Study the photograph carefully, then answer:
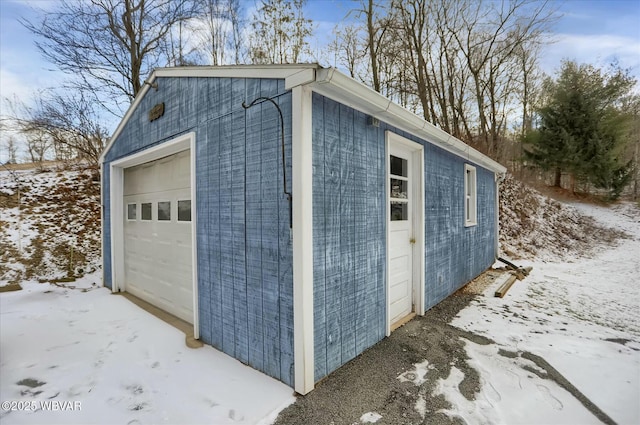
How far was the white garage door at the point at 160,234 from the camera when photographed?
3734mm

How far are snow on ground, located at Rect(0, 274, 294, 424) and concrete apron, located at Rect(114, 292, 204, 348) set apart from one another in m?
0.07

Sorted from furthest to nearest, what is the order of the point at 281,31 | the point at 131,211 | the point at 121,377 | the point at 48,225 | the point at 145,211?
the point at 281,31
the point at 48,225
the point at 131,211
the point at 145,211
the point at 121,377

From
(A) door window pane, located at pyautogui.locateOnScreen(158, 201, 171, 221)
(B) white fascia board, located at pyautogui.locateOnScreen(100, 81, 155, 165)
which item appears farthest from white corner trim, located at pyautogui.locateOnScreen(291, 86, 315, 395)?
(B) white fascia board, located at pyautogui.locateOnScreen(100, 81, 155, 165)

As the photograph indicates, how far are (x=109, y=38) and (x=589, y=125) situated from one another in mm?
18330

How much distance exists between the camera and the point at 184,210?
3.74 m

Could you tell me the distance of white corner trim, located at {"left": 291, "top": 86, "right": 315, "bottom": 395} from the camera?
2.19m

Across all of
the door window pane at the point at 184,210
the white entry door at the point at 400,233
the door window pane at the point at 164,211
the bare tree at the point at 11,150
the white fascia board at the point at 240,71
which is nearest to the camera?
the white fascia board at the point at 240,71

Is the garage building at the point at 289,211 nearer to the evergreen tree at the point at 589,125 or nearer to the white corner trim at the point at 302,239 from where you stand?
the white corner trim at the point at 302,239

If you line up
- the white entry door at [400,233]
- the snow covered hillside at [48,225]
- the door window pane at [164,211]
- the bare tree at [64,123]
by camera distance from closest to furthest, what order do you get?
the white entry door at [400,233] < the door window pane at [164,211] < the snow covered hillside at [48,225] < the bare tree at [64,123]

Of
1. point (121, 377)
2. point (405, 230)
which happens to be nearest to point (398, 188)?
point (405, 230)

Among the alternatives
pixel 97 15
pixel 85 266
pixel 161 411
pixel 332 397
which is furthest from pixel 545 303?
pixel 97 15

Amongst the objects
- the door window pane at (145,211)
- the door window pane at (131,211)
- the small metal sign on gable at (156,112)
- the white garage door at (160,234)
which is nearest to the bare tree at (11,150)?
the door window pane at (131,211)

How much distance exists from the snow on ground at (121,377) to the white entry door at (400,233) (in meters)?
1.79

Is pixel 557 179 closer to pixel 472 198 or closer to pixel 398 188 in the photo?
pixel 472 198
